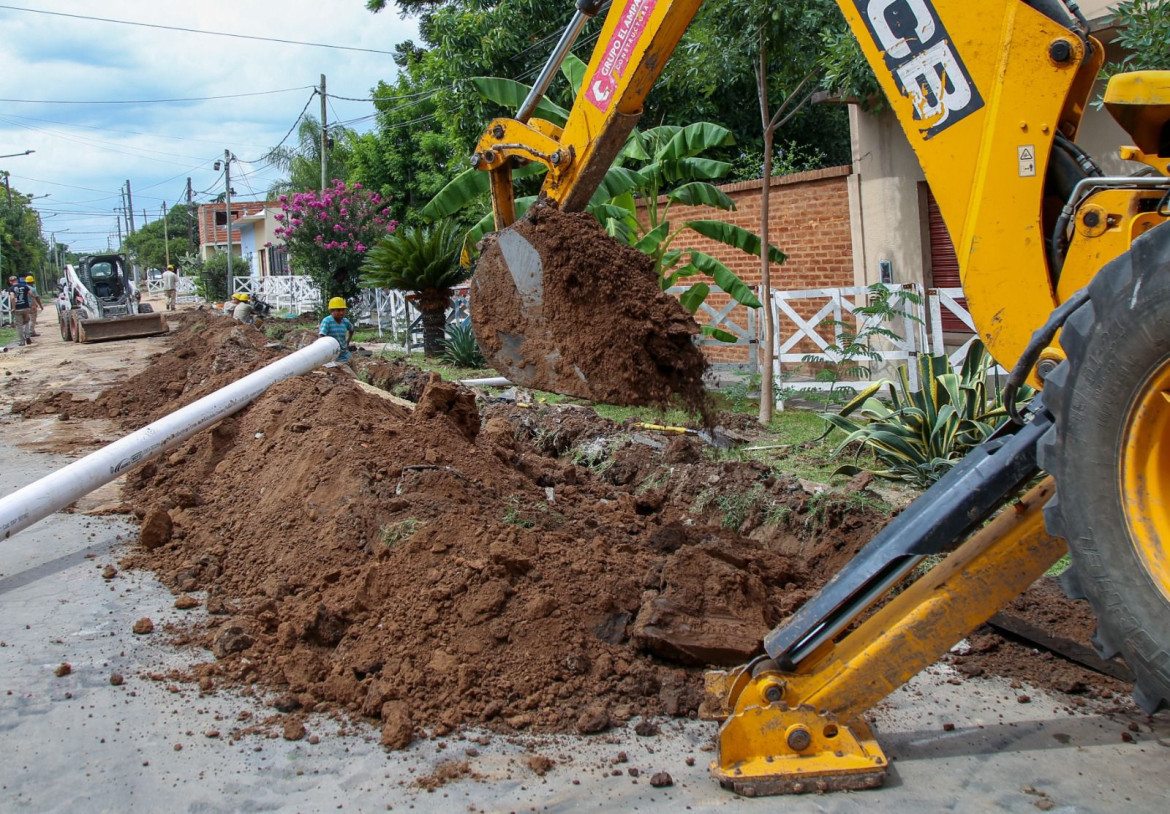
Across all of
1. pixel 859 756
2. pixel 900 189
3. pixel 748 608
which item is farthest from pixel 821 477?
pixel 900 189

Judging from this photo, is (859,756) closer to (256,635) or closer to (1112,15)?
(256,635)

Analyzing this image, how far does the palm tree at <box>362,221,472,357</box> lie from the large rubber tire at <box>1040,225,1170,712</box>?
51.2 feet

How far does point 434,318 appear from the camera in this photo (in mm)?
18609

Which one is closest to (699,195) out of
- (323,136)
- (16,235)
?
(323,136)

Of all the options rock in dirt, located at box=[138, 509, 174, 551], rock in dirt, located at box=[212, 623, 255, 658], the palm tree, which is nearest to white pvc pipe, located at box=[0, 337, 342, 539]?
rock in dirt, located at box=[138, 509, 174, 551]

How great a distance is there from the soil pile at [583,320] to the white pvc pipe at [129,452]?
Answer: 3.48 metres

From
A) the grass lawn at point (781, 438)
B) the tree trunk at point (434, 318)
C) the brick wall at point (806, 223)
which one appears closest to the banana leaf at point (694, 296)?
the grass lawn at point (781, 438)

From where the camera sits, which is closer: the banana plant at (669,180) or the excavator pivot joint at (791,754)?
the excavator pivot joint at (791,754)

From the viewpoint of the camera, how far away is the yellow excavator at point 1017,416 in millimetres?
2494

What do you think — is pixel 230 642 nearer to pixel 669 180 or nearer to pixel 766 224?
pixel 766 224

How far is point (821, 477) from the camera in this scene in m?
7.48

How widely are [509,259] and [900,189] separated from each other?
8190 millimetres

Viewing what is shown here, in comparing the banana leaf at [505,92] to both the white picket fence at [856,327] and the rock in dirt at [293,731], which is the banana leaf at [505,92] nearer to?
the white picket fence at [856,327]

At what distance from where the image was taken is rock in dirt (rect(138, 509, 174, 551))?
20.7 ft
